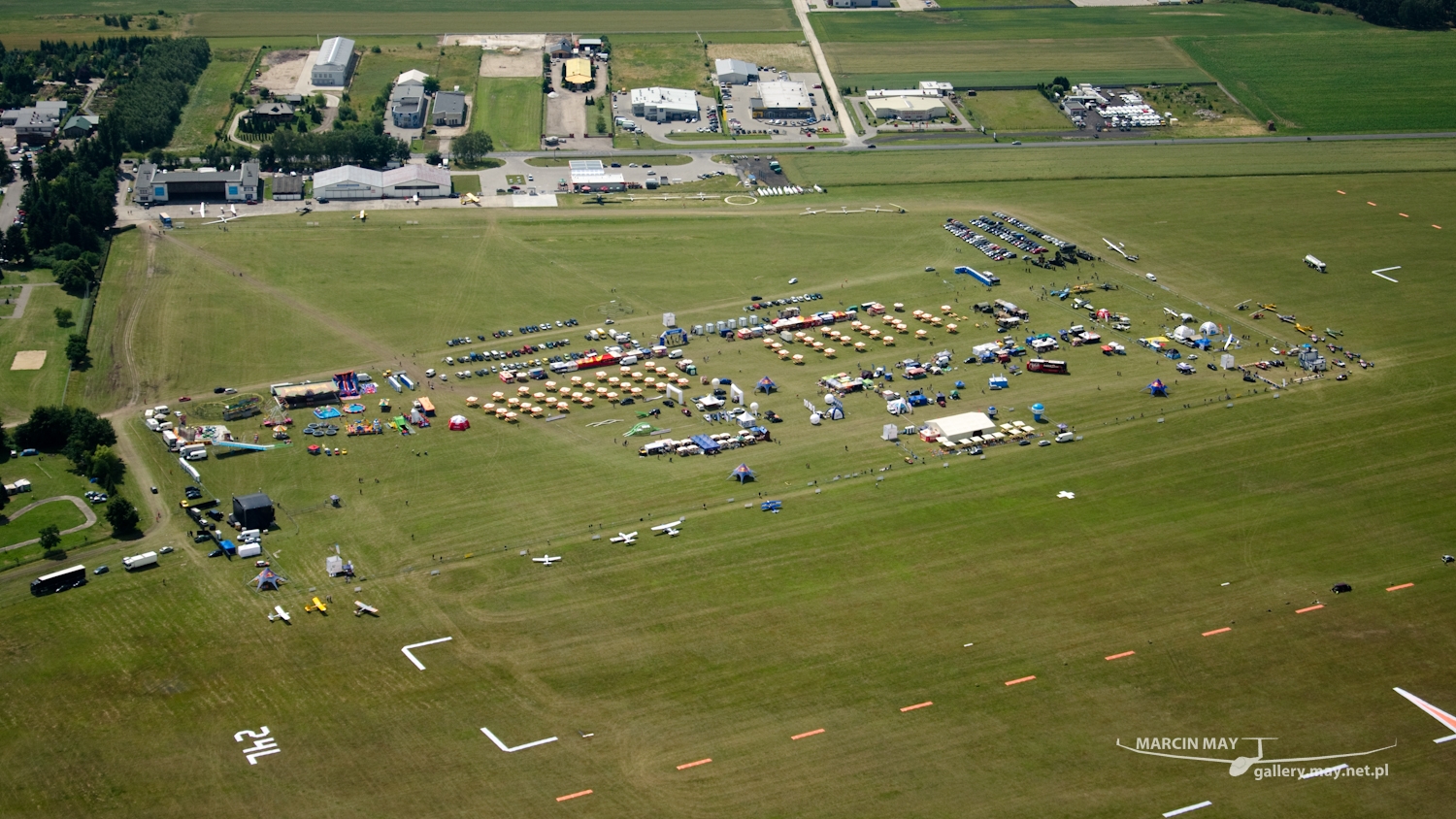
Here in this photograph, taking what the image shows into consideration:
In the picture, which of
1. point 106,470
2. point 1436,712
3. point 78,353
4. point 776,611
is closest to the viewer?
point 1436,712

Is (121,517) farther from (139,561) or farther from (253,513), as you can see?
(253,513)

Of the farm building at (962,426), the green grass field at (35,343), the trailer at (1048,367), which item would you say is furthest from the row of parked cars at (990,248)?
the green grass field at (35,343)

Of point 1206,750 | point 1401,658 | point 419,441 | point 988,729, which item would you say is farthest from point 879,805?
point 419,441

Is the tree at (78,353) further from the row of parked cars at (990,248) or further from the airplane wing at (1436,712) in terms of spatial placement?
the airplane wing at (1436,712)

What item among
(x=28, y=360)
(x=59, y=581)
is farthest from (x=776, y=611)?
(x=28, y=360)

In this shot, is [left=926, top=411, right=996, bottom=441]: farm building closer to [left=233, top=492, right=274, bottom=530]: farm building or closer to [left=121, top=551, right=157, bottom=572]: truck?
[left=233, top=492, right=274, bottom=530]: farm building
